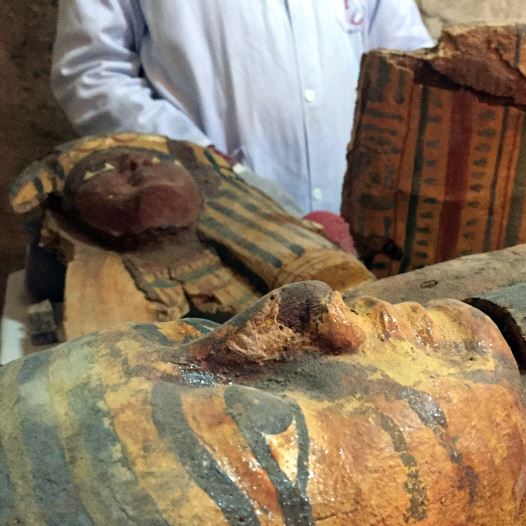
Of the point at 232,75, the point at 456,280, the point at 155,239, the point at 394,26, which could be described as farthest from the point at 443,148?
the point at 394,26

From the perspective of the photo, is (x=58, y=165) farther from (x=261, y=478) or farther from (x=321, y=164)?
(x=261, y=478)


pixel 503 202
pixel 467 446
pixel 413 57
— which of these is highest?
pixel 413 57

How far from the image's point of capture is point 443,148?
5.65 feet

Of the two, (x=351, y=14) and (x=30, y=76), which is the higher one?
(x=351, y=14)

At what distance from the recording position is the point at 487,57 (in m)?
1.62

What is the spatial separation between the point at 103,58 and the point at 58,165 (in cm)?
54

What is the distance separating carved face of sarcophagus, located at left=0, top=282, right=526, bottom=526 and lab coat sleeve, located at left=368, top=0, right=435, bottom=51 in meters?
2.01

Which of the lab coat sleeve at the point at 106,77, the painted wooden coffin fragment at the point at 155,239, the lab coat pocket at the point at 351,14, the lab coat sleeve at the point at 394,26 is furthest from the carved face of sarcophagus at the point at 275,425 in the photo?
the lab coat sleeve at the point at 394,26

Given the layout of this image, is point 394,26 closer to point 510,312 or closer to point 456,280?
point 456,280

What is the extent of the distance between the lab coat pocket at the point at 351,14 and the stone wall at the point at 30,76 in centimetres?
56

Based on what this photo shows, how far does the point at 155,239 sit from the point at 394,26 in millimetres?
1301

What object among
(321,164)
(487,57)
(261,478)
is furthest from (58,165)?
(261,478)

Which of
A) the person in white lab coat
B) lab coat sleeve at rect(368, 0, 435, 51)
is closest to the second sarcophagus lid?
the person in white lab coat

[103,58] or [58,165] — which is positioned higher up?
[103,58]
